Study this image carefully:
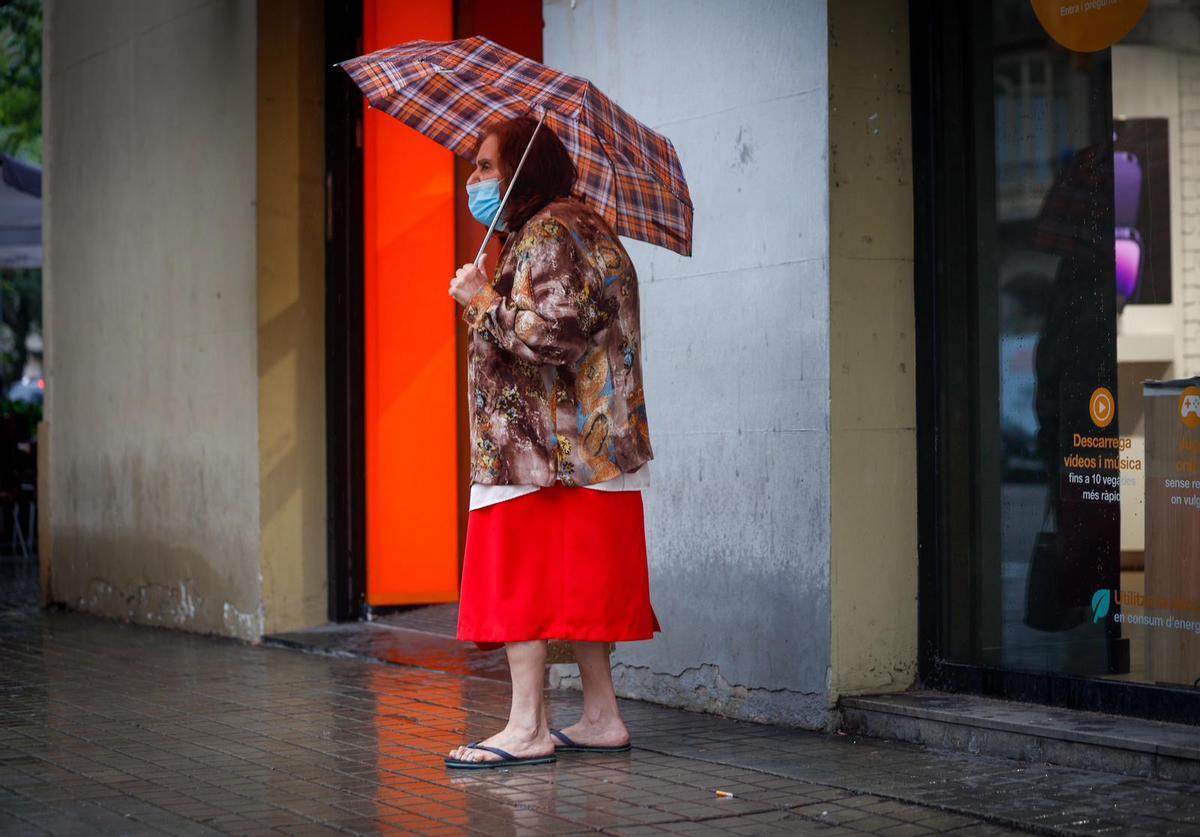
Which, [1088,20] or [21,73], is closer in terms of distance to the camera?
[1088,20]

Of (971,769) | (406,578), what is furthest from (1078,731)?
(406,578)

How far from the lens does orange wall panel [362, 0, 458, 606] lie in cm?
984

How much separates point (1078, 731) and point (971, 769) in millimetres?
353

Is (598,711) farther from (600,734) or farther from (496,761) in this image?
(496,761)

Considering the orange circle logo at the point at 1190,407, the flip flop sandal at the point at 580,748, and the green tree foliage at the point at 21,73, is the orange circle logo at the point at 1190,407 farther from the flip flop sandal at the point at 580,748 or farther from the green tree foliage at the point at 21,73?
the green tree foliage at the point at 21,73

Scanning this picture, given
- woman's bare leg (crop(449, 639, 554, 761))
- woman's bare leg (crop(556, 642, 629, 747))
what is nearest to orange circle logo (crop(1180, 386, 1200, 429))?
woman's bare leg (crop(556, 642, 629, 747))

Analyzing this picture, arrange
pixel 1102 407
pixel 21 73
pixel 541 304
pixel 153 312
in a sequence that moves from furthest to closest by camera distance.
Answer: pixel 21 73, pixel 153 312, pixel 1102 407, pixel 541 304

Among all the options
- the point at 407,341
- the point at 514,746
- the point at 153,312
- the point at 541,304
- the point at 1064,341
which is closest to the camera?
the point at 541,304

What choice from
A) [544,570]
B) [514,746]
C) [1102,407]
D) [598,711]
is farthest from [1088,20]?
[514,746]

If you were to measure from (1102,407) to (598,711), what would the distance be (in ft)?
6.50

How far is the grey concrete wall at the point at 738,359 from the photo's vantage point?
6.27m

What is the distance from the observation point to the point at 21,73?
2545cm

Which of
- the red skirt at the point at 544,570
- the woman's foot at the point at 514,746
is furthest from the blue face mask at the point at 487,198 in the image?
the woman's foot at the point at 514,746

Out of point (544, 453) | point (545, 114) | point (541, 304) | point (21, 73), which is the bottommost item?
point (544, 453)
